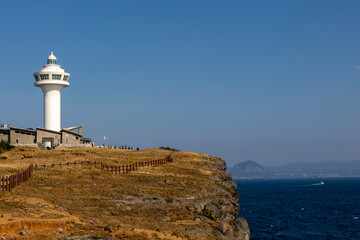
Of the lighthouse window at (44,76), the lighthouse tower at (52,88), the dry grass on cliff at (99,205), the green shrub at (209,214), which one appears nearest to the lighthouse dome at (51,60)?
the lighthouse tower at (52,88)

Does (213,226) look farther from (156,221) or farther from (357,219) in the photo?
(357,219)

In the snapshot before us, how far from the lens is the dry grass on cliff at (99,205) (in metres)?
26.4

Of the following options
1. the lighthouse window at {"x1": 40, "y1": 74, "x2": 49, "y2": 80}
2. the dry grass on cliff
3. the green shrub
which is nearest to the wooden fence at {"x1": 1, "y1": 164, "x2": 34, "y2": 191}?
the dry grass on cliff

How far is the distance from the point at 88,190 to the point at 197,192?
10.6 metres

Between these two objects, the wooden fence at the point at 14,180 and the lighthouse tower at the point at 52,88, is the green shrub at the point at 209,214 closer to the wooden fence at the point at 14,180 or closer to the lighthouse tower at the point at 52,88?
the wooden fence at the point at 14,180

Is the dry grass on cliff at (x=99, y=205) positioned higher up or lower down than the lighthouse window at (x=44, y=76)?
lower down

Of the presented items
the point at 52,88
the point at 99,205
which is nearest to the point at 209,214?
the point at 99,205

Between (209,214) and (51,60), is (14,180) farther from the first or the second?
(51,60)

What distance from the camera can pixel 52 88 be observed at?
113 m

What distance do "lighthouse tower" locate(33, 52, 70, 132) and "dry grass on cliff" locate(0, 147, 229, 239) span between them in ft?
190

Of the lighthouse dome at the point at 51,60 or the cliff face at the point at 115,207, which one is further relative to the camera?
the lighthouse dome at the point at 51,60

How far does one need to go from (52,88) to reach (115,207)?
84.3m

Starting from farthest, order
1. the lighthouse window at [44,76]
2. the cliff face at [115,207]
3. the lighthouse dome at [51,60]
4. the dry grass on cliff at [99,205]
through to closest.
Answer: the lighthouse dome at [51,60] < the lighthouse window at [44,76] < the cliff face at [115,207] < the dry grass on cliff at [99,205]

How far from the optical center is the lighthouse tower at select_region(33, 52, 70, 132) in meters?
111
